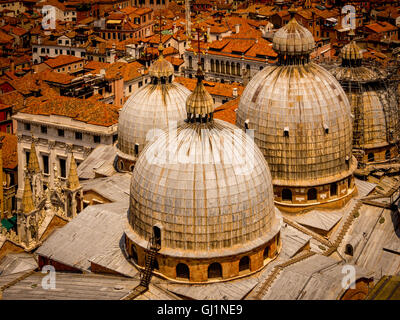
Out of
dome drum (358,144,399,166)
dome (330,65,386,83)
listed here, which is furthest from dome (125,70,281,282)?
dome (330,65,386,83)

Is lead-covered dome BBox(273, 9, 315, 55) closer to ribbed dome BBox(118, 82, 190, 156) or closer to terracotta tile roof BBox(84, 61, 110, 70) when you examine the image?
ribbed dome BBox(118, 82, 190, 156)

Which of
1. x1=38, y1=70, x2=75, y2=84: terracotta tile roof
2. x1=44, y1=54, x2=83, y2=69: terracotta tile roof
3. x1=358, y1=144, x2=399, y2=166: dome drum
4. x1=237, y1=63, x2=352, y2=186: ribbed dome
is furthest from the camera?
x1=44, y1=54, x2=83, y2=69: terracotta tile roof

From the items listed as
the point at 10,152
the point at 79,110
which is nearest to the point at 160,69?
the point at 79,110

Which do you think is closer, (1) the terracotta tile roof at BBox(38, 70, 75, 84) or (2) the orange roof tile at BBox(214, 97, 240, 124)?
(2) the orange roof tile at BBox(214, 97, 240, 124)

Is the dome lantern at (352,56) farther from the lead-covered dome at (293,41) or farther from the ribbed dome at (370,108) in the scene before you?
the lead-covered dome at (293,41)

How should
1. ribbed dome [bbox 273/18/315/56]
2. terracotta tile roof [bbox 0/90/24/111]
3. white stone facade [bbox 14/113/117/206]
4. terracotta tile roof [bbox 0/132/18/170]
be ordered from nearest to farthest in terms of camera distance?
ribbed dome [bbox 273/18/315/56], white stone facade [bbox 14/113/117/206], terracotta tile roof [bbox 0/132/18/170], terracotta tile roof [bbox 0/90/24/111]

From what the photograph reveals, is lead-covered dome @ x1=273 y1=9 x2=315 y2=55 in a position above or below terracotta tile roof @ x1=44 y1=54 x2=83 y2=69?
above

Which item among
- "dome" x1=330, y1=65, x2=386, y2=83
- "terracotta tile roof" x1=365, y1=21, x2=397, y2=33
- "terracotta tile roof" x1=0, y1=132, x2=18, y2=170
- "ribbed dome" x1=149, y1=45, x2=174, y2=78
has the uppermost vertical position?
"ribbed dome" x1=149, y1=45, x2=174, y2=78
